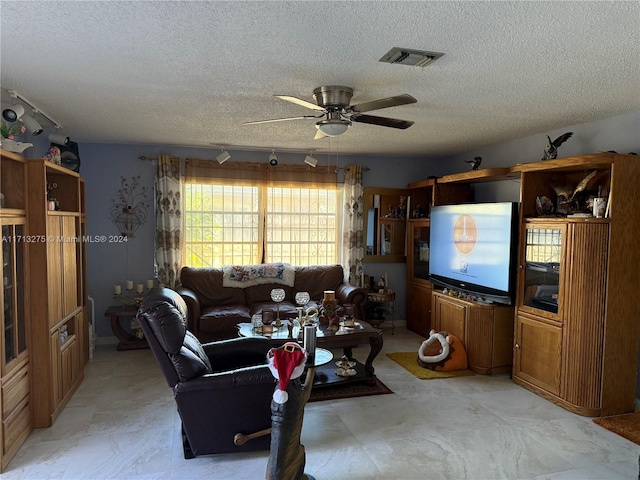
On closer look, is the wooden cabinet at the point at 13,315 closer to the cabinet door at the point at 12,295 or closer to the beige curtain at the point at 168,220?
the cabinet door at the point at 12,295

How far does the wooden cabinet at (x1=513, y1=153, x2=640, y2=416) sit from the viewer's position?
3.35 m

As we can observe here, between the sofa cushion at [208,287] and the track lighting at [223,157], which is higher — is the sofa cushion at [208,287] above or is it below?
below

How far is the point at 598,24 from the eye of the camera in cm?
190

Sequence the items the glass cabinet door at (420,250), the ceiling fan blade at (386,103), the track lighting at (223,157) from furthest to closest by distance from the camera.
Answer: the glass cabinet door at (420,250) < the track lighting at (223,157) < the ceiling fan blade at (386,103)

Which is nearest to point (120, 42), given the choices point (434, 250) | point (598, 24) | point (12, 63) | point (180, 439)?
point (12, 63)

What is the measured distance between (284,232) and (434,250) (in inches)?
78.1

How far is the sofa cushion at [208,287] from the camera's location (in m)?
5.25

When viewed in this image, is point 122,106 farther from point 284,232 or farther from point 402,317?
point 402,317

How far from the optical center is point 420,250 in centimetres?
584

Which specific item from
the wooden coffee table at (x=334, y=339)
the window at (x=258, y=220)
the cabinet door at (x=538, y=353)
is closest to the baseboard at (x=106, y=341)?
the window at (x=258, y=220)

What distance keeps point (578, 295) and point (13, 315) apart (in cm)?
414

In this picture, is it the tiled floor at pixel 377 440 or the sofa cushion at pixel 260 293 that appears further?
the sofa cushion at pixel 260 293

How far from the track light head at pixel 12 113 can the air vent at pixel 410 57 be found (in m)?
2.41

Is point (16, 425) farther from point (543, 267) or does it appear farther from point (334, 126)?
point (543, 267)
